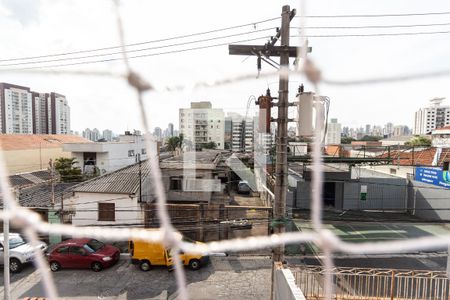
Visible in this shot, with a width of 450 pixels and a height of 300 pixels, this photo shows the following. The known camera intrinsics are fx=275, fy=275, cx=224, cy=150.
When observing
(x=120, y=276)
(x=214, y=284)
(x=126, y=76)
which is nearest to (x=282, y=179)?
(x=126, y=76)

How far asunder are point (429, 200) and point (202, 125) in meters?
6.98

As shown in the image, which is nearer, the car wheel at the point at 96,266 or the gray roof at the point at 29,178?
the car wheel at the point at 96,266

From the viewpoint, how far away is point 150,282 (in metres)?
4.27

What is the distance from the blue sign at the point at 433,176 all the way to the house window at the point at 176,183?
21.0 ft

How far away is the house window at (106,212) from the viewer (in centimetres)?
571

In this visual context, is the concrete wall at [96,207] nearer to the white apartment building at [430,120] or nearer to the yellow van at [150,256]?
the yellow van at [150,256]

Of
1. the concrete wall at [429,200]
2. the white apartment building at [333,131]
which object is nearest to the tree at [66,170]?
the white apartment building at [333,131]

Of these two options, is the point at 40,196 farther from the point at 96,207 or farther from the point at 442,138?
the point at 442,138

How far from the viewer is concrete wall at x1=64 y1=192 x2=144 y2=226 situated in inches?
221

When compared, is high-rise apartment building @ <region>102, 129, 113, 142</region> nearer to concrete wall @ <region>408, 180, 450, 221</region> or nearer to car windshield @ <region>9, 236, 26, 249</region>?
car windshield @ <region>9, 236, 26, 249</region>

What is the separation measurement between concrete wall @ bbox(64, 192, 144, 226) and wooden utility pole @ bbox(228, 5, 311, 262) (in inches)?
158

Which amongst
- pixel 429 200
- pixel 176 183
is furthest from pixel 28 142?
pixel 429 200

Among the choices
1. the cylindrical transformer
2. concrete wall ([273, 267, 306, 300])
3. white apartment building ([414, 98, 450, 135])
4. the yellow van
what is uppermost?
white apartment building ([414, 98, 450, 135])

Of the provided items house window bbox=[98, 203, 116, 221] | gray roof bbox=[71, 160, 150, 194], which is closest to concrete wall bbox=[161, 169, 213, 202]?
gray roof bbox=[71, 160, 150, 194]
